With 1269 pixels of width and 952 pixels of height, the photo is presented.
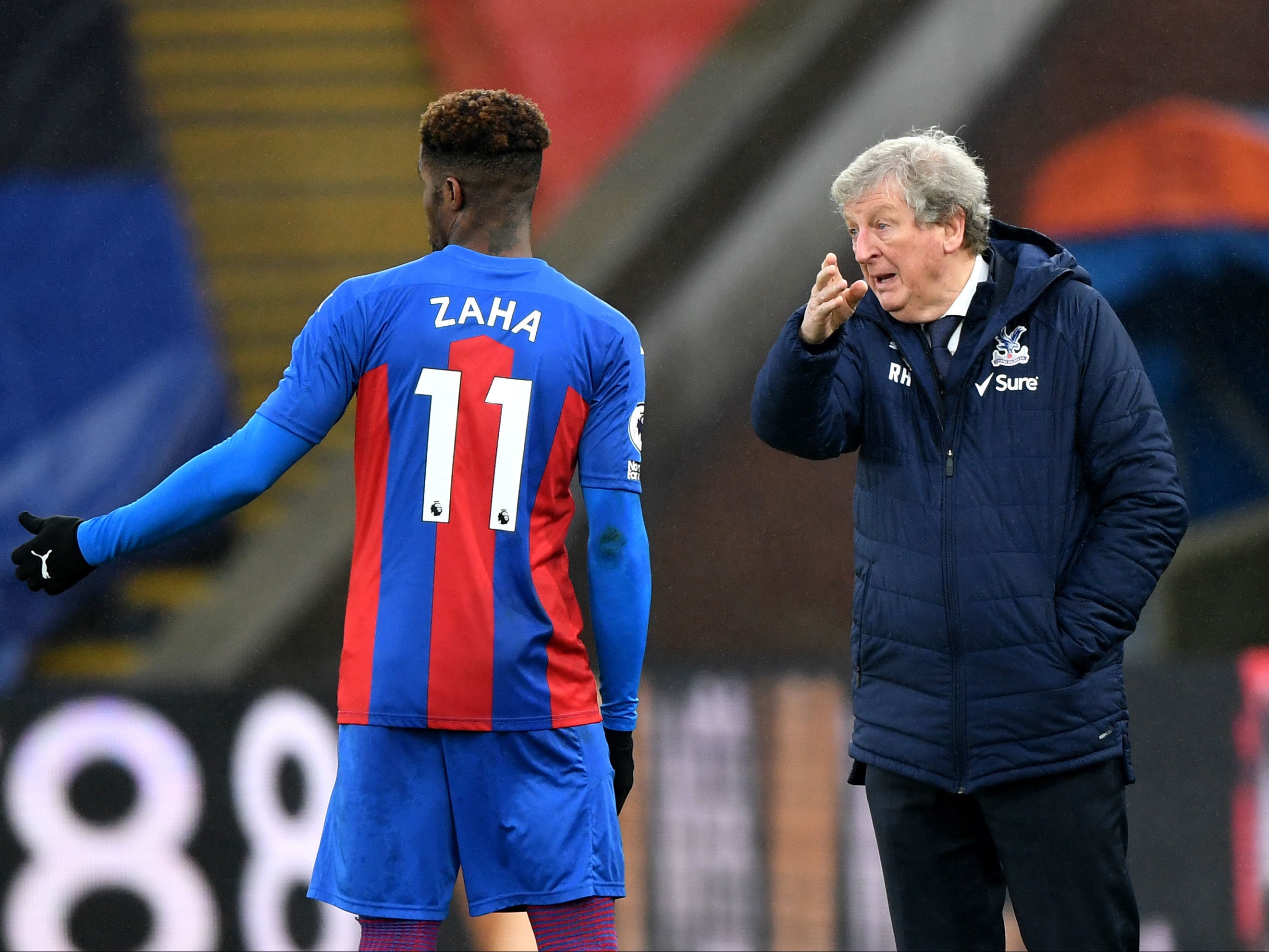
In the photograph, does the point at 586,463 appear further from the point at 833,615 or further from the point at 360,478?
the point at 833,615

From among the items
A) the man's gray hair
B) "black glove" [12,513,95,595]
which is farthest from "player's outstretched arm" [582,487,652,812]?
"black glove" [12,513,95,595]

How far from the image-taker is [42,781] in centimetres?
Result: 432

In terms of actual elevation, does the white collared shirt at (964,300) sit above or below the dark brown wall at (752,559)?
above

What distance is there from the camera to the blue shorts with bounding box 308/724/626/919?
2598mm

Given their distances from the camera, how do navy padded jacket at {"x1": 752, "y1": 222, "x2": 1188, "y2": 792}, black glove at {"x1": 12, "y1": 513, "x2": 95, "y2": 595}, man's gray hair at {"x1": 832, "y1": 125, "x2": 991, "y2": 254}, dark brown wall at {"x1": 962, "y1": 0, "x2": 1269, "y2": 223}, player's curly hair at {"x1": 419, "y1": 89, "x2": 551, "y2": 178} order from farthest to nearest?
dark brown wall at {"x1": 962, "y1": 0, "x2": 1269, "y2": 223} → man's gray hair at {"x1": 832, "y1": 125, "x2": 991, "y2": 254} → navy padded jacket at {"x1": 752, "y1": 222, "x2": 1188, "y2": 792} → player's curly hair at {"x1": 419, "y1": 89, "x2": 551, "y2": 178} → black glove at {"x1": 12, "y1": 513, "x2": 95, "y2": 595}

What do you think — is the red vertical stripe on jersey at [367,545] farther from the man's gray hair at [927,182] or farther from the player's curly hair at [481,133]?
the man's gray hair at [927,182]

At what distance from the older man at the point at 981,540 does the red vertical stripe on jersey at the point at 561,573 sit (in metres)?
0.44

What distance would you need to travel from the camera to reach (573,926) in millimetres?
2654

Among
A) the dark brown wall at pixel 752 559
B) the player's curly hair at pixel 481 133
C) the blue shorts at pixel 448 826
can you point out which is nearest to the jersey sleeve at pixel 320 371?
the player's curly hair at pixel 481 133

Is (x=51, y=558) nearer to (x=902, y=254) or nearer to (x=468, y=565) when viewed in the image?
(x=468, y=565)

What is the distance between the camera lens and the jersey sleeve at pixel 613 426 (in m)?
2.71

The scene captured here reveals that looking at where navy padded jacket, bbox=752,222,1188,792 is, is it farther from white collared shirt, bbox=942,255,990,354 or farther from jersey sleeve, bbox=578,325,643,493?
jersey sleeve, bbox=578,325,643,493

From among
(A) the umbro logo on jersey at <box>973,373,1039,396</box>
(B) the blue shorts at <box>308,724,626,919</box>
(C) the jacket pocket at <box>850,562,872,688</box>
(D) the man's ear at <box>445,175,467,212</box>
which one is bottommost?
(B) the blue shorts at <box>308,724,626,919</box>

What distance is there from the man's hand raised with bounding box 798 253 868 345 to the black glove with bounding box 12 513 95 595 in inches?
50.4
